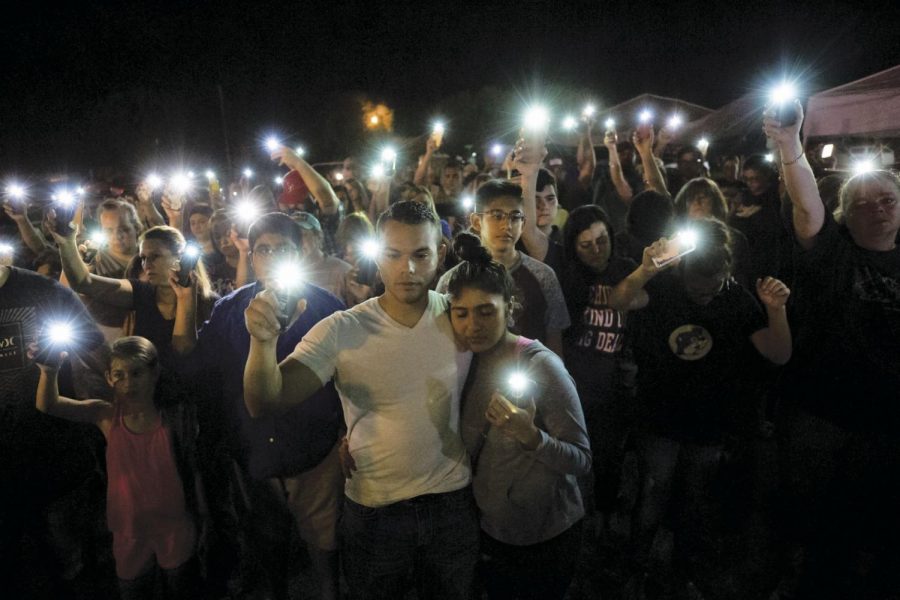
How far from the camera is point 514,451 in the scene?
2354mm

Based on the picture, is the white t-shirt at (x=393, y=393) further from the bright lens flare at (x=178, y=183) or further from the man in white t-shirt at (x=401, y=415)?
the bright lens flare at (x=178, y=183)

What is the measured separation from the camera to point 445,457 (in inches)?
92.9

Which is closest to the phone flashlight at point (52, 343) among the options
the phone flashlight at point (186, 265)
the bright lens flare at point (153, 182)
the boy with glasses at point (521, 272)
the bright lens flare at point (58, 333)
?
the bright lens flare at point (58, 333)

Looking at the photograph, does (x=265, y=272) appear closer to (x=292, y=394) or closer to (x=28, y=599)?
(x=292, y=394)

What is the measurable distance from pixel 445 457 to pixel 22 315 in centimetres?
282

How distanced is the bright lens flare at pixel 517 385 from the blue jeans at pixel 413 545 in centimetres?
68

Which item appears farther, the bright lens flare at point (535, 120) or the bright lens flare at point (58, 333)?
the bright lens flare at point (535, 120)

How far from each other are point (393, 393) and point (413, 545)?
0.72 meters

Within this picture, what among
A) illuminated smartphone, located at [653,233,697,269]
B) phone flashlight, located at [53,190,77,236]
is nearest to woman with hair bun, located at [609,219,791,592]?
illuminated smartphone, located at [653,233,697,269]

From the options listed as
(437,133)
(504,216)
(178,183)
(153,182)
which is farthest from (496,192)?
(153,182)

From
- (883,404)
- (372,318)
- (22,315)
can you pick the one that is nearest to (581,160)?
(883,404)

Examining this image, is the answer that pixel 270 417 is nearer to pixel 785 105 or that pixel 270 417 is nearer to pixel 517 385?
pixel 517 385

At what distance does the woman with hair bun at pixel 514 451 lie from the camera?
2285 millimetres

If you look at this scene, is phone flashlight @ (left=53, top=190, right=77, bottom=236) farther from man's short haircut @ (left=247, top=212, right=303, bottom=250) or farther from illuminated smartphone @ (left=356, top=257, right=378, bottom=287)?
illuminated smartphone @ (left=356, top=257, right=378, bottom=287)
